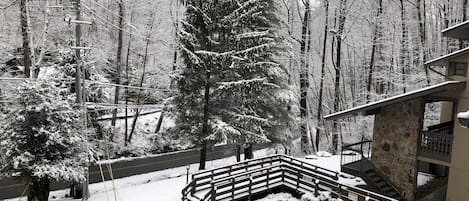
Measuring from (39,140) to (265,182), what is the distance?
8.29 m

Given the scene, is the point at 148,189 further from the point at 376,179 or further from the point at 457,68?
the point at 457,68

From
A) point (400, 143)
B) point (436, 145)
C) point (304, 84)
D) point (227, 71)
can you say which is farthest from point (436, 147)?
point (304, 84)

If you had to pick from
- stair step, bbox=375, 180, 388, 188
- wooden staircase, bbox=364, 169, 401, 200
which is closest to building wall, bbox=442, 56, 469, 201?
wooden staircase, bbox=364, 169, 401, 200

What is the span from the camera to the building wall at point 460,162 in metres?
10.8

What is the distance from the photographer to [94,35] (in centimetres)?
2856

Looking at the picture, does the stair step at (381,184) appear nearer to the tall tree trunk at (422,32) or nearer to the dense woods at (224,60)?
the dense woods at (224,60)

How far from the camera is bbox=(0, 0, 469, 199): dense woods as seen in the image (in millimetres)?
17141

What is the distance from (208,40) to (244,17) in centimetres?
212

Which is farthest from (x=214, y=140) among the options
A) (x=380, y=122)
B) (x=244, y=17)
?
(x=380, y=122)

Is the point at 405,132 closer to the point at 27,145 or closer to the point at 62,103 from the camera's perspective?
the point at 62,103

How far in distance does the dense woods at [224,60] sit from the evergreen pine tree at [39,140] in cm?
59

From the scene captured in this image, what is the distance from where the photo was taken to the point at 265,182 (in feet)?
41.3

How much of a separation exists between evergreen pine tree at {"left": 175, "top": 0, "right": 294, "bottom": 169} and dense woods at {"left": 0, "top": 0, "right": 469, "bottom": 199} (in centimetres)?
5

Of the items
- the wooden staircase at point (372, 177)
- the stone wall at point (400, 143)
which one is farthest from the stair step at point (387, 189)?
the stone wall at point (400, 143)
